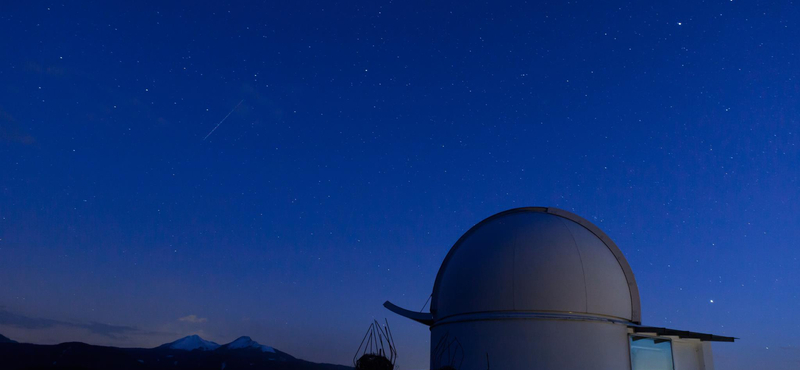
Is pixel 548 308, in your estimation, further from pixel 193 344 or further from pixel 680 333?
pixel 193 344

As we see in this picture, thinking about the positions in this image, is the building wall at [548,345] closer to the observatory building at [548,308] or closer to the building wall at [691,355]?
the observatory building at [548,308]

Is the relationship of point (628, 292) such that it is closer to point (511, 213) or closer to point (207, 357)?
point (511, 213)

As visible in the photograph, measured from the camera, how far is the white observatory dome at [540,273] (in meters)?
11.2

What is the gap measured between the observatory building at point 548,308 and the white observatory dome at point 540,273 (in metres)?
0.02

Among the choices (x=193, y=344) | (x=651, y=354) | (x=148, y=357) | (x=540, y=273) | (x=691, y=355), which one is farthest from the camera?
(x=193, y=344)

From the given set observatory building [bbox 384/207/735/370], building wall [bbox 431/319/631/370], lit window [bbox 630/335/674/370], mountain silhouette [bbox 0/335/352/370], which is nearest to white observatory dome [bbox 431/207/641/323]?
observatory building [bbox 384/207/735/370]

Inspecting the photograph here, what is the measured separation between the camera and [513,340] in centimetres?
1094

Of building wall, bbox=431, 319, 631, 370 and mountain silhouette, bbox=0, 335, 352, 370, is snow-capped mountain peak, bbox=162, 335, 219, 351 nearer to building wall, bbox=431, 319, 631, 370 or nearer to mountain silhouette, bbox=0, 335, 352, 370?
mountain silhouette, bbox=0, 335, 352, 370

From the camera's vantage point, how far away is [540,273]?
450 inches

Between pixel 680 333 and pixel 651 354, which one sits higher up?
pixel 680 333

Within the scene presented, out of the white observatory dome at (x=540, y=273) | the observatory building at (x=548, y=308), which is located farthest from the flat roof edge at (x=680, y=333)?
the white observatory dome at (x=540, y=273)

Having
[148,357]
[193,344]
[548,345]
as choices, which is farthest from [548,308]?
[193,344]

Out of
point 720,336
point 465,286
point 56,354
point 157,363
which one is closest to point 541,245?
point 465,286

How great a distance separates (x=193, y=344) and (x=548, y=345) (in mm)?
140827
